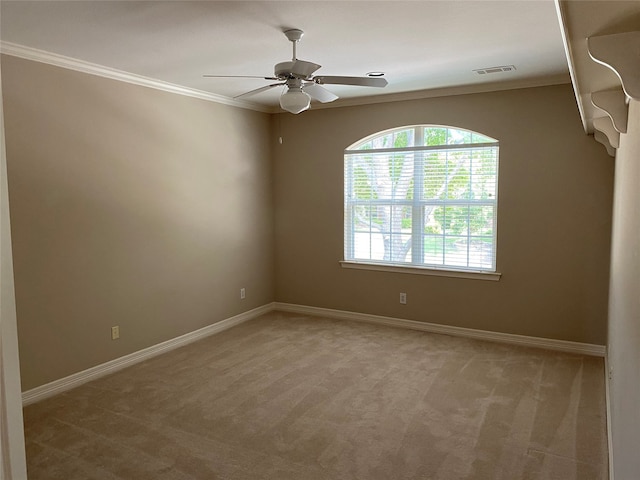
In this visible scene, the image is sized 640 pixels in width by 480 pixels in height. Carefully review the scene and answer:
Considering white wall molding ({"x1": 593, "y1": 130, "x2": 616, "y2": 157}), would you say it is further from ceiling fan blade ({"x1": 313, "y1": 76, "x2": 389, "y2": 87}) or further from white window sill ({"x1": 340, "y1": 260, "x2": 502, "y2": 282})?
ceiling fan blade ({"x1": 313, "y1": 76, "x2": 389, "y2": 87})

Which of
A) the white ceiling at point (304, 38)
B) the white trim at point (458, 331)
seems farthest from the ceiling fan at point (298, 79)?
the white trim at point (458, 331)

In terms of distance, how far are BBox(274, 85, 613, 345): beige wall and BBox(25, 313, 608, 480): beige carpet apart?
1.39ft

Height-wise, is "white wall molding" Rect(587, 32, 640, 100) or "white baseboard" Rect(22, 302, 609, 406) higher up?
"white wall molding" Rect(587, 32, 640, 100)

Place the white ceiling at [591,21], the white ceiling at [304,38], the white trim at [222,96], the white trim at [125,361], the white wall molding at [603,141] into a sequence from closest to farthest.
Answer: the white ceiling at [591,21], the white ceiling at [304,38], the white trim at [222,96], the white trim at [125,361], the white wall molding at [603,141]

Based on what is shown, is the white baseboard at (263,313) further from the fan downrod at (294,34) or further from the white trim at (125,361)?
the fan downrod at (294,34)

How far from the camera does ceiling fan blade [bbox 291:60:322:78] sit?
2.92 metres

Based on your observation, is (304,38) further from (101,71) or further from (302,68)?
(101,71)

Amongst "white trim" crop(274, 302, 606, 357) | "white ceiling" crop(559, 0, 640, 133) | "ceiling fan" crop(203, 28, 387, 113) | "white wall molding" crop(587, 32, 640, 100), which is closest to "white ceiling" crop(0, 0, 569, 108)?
"ceiling fan" crop(203, 28, 387, 113)

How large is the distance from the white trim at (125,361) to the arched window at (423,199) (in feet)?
5.06

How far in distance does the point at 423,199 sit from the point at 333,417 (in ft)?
8.96

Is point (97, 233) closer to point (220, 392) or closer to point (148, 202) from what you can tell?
point (148, 202)

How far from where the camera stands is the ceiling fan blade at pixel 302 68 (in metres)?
2.92

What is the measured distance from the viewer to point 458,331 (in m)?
5.05

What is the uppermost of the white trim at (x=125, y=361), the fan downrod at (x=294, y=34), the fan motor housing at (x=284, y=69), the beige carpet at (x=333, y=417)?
the fan downrod at (x=294, y=34)
